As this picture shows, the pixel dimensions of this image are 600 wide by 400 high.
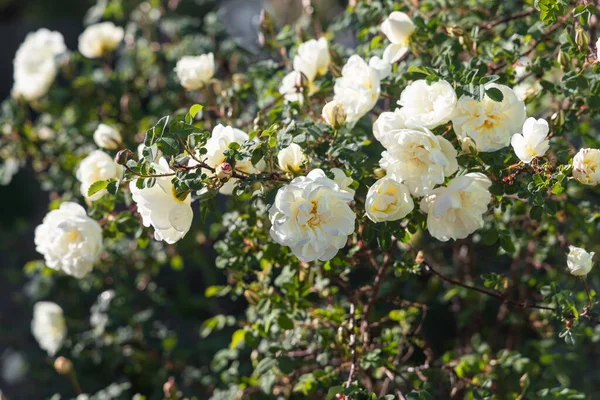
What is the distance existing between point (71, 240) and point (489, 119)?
2.63ft

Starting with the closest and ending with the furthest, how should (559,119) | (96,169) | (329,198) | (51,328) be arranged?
1. (329,198)
2. (559,119)
3. (96,169)
4. (51,328)

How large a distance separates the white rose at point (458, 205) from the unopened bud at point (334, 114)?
203 mm

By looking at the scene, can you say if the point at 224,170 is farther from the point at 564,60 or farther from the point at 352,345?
the point at 564,60

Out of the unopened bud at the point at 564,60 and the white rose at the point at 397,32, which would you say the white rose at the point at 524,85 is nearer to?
the unopened bud at the point at 564,60

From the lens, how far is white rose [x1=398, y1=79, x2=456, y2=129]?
1.05 metres

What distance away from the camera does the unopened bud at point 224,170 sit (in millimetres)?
1038

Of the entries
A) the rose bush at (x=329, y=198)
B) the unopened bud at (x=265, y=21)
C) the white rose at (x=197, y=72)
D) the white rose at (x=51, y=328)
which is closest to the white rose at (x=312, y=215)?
the rose bush at (x=329, y=198)

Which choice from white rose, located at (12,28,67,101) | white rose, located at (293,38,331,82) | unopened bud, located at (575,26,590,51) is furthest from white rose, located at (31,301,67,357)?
unopened bud, located at (575,26,590,51)

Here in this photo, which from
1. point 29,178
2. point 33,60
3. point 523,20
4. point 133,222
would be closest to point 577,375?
point 523,20

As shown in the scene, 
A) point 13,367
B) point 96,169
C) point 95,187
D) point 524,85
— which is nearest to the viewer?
point 95,187

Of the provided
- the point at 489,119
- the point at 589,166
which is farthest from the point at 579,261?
the point at 489,119

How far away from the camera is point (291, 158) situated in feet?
3.56

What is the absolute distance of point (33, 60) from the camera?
2098 millimetres

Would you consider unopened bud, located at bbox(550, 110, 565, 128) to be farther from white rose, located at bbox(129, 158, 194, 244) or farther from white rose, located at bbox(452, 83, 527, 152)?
white rose, located at bbox(129, 158, 194, 244)
